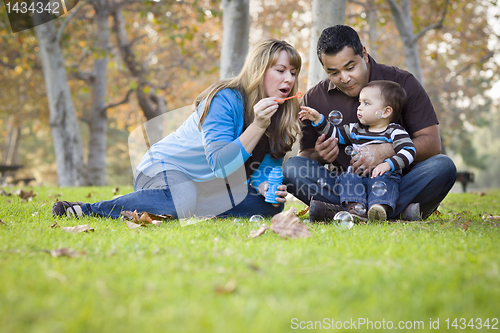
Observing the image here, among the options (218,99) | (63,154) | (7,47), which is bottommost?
(63,154)

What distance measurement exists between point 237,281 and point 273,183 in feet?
5.94

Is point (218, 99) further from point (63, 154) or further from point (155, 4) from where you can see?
point (155, 4)

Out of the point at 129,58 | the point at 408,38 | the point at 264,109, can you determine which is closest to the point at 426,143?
the point at 264,109

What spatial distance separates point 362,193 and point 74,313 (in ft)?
7.67

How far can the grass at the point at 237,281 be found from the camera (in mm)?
1140

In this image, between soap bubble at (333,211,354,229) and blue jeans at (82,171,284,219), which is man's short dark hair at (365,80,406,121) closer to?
soap bubble at (333,211,354,229)

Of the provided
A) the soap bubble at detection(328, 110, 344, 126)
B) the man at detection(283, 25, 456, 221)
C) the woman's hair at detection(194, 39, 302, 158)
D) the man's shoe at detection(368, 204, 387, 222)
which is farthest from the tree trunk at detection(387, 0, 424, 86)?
the man's shoe at detection(368, 204, 387, 222)

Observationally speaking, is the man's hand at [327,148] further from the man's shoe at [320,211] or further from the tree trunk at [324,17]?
the tree trunk at [324,17]

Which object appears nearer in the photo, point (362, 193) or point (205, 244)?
point (205, 244)

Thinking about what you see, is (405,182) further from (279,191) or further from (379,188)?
(279,191)

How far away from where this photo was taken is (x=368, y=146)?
324cm

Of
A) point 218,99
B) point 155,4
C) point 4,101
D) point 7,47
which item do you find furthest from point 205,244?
point 4,101

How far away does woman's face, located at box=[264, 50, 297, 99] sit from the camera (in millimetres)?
3164

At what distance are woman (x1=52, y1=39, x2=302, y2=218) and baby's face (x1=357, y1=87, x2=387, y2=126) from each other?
56 cm
